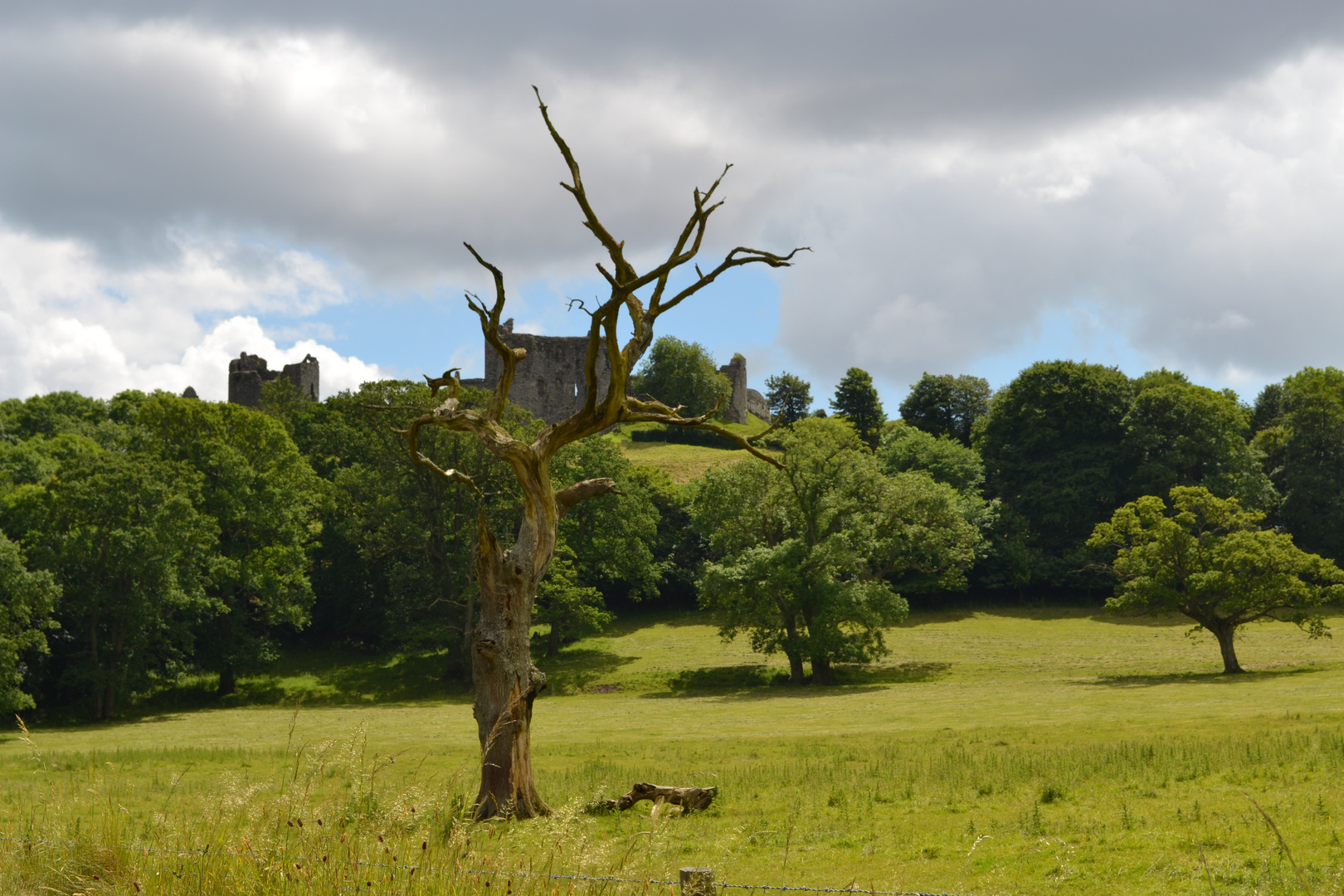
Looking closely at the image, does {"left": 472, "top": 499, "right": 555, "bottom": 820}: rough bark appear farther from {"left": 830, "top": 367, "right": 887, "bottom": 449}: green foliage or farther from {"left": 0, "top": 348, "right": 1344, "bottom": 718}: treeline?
{"left": 830, "top": 367, "right": 887, "bottom": 449}: green foliage

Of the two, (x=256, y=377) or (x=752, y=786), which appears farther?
(x=256, y=377)

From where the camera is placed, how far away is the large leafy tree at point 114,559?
36.2m

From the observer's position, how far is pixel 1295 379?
71.2m

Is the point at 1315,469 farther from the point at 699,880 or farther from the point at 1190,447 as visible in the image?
the point at 699,880

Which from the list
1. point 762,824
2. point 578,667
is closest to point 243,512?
point 578,667

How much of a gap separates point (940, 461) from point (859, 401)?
2954 cm

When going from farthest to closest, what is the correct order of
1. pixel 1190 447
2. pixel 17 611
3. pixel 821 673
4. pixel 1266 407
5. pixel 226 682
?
1. pixel 1266 407
2. pixel 1190 447
3. pixel 821 673
4. pixel 226 682
5. pixel 17 611

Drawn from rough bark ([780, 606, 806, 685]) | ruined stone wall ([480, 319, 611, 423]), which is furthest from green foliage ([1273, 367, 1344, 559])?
ruined stone wall ([480, 319, 611, 423])

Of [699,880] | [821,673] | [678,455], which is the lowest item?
[821,673]

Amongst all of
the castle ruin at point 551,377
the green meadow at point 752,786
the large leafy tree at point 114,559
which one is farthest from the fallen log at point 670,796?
the castle ruin at point 551,377

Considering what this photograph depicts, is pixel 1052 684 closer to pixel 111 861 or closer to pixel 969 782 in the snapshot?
pixel 969 782

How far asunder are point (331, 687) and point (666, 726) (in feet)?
63.9

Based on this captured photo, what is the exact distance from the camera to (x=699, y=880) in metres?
6.50

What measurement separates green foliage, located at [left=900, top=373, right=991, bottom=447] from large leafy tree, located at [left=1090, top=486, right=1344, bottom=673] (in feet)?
170
